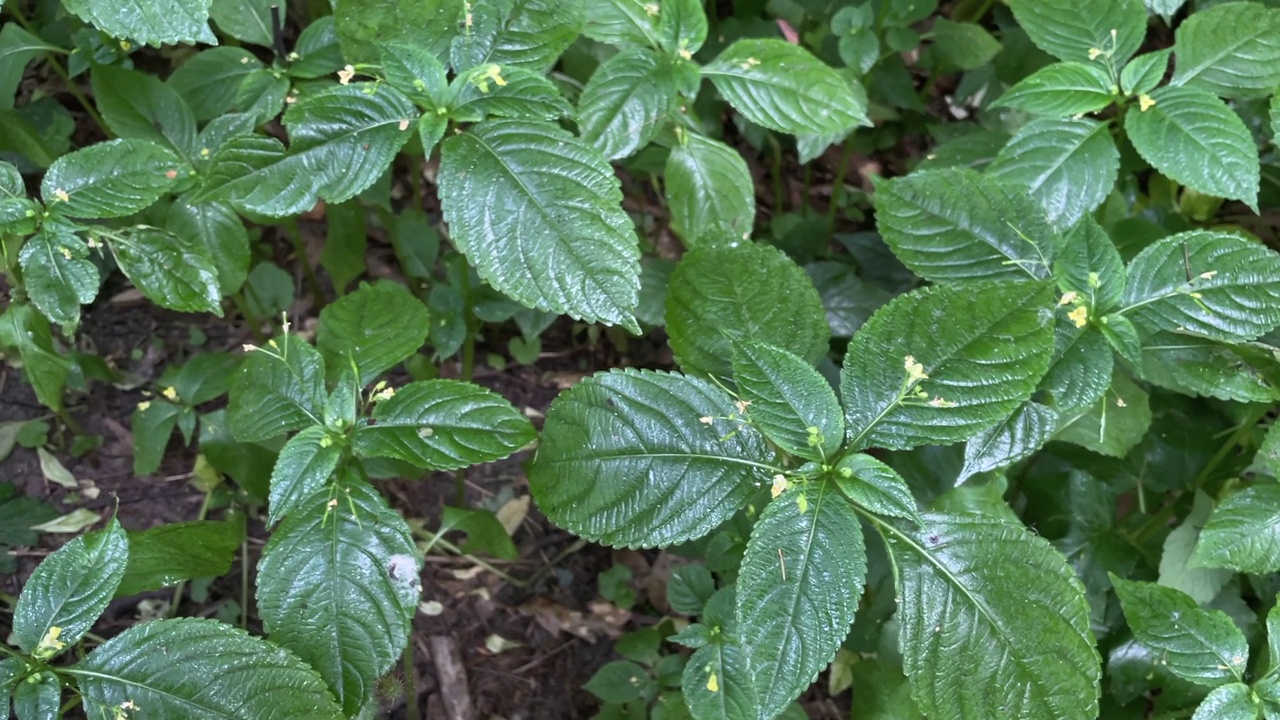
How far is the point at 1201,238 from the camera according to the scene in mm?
1575

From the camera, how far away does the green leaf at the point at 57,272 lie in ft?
5.35

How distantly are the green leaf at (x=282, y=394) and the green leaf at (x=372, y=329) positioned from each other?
86mm

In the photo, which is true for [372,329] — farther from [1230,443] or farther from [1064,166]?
[1230,443]

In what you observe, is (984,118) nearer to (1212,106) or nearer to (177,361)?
(1212,106)

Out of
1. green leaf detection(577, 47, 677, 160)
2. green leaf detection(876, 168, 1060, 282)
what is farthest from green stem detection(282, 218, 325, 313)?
green leaf detection(876, 168, 1060, 282)

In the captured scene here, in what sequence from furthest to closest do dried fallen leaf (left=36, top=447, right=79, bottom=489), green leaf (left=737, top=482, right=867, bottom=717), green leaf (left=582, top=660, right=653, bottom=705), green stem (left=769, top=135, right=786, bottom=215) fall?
green stem (left=769, top=135, right=786, bottom=215), dried fallen leaf (left=36, top=447, right=79, bottom=489), green leaf (left=582, top=660, right=653, bottom=705), green leaf (left=737, top=482, right=867, bottom=717)

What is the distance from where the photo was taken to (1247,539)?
1633 millimetres

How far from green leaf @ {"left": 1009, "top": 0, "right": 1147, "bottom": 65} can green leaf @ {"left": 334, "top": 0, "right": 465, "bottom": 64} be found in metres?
1.21

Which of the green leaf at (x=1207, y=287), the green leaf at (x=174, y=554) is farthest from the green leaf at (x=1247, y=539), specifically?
the green leaf at (x=174, y=554)

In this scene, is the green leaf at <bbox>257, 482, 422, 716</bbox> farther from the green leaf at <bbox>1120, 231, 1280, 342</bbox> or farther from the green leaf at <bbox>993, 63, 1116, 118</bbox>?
the green leaf at <bbox>993, 63, 1116, 118</bbox>

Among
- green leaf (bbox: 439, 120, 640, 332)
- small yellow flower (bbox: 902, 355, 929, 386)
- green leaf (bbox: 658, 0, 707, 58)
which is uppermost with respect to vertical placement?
green leaf (bbox: 658, 0, 707, 58)

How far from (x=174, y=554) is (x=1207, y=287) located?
6.46 feet

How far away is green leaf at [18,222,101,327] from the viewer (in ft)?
5.35

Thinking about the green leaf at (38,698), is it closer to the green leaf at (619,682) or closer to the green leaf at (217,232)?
the green leaf at (217,232)
